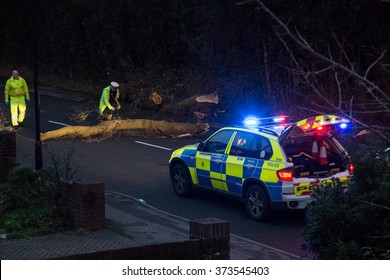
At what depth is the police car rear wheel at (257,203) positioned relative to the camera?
1149 cm

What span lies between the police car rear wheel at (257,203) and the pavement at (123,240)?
859 mm

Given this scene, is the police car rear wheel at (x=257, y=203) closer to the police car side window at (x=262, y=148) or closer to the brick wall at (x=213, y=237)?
the police car side window at (x=262, y=148)

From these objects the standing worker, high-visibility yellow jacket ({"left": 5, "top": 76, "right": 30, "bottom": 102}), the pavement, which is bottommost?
the pavement

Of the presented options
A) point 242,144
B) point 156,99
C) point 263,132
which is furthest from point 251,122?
point 156,99

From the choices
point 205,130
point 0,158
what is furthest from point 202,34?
point 0,158

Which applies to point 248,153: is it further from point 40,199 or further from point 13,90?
point 13,90

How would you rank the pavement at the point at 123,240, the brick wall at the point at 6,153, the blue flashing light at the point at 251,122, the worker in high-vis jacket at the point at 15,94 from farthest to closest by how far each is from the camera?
the worker in high-vis jacket at the point at 15,94, the brick wall at the point at 6,153, the blue flashing light at the point at 251,122, the pavement at the point at 123,240

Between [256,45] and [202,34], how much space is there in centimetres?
340

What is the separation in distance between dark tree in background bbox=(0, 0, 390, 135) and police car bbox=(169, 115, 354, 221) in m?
2.97

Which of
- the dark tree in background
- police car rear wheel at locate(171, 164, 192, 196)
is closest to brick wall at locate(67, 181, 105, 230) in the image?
police car rear wheel at locate(171, 164, 192, 196)

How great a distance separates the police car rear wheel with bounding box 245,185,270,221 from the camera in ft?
37.7

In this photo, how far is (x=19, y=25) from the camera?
44.1 meters

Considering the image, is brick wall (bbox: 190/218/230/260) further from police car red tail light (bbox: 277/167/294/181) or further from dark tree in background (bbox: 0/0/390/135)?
dark tree in background (bbox: 0/0/390/135)

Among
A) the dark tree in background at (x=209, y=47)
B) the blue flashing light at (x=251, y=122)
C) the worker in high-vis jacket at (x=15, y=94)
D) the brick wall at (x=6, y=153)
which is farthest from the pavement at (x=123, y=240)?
the worker in high-vis jacket at (x=15, y=94)
